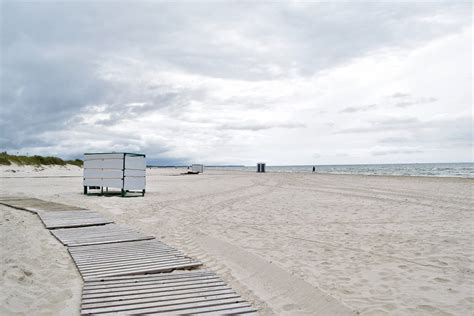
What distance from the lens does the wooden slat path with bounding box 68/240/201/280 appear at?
→ 4.95 m

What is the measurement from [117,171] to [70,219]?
25.4 ft

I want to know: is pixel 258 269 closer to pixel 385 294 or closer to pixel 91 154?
pixel 385 294

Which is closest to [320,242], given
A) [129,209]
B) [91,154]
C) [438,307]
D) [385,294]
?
[385,294]

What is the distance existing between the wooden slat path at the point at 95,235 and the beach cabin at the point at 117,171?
8430mm

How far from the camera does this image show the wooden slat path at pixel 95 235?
673 centimetres

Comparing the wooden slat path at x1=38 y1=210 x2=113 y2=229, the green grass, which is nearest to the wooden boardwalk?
the wooden slat path at x1=38 y1=210 x2=113 y2=229

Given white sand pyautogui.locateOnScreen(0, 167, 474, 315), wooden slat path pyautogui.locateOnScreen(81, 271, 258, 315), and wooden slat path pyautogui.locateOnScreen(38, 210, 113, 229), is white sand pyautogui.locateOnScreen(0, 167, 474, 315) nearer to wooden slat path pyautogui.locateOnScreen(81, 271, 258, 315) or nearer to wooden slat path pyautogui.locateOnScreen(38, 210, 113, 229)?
wooden slat path pyautogui.locateOnScreen(81, 271, 258, 315)

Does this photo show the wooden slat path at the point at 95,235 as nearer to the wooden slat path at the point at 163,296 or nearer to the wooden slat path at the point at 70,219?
the wooden slat path at the point at 70,219

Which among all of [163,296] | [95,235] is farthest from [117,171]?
[163,296]

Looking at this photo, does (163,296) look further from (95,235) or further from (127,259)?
(95,235)

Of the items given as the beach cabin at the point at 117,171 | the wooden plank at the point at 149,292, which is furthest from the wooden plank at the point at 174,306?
the beach cabin at the point at 117,171

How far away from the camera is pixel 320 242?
7.30 metres

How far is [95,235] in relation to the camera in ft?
24.0

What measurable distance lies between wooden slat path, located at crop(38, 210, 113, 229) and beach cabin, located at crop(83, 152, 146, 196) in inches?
234
